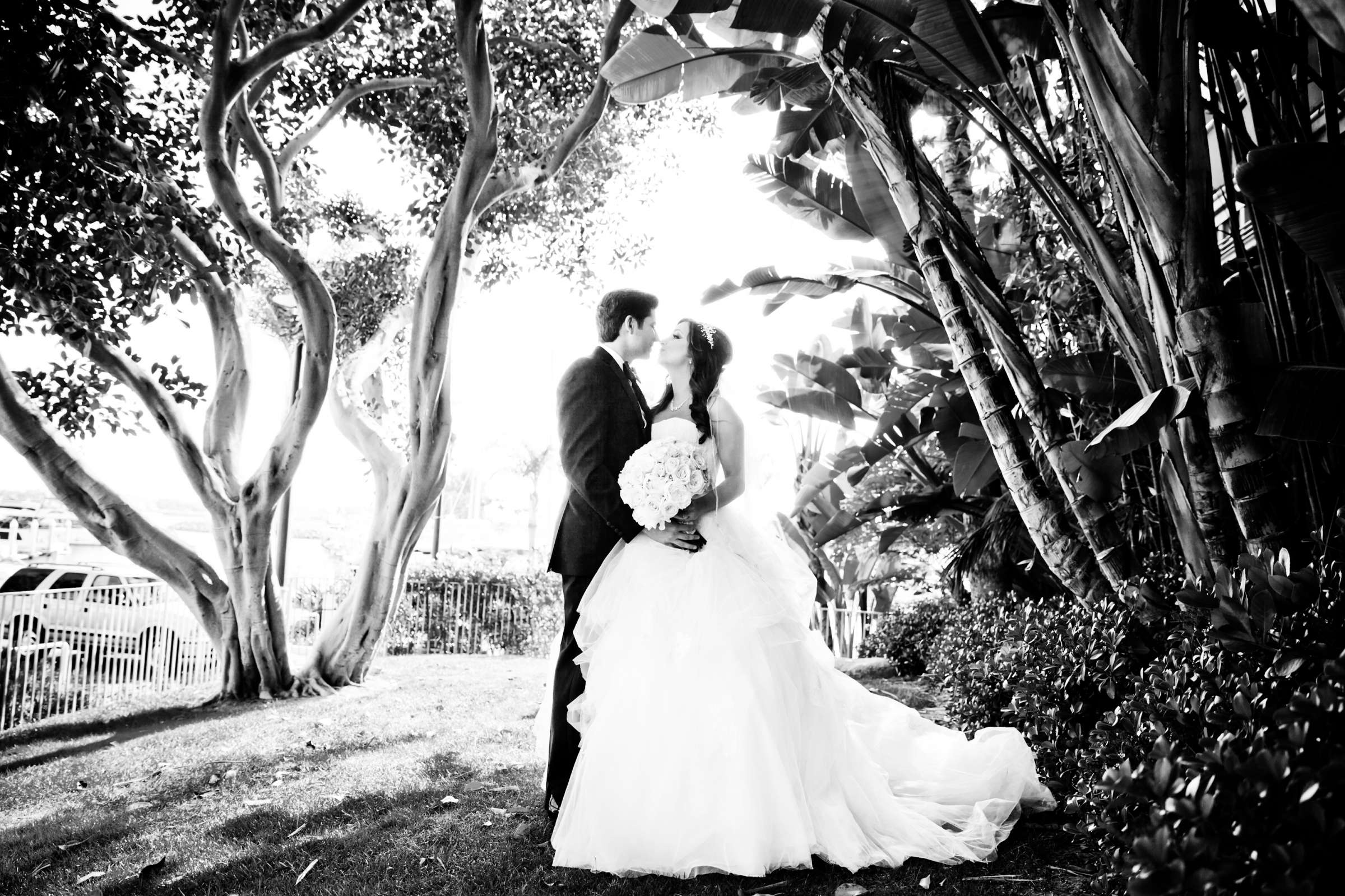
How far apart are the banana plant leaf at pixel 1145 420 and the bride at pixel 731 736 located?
1.38 metres

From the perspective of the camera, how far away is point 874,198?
18.2ft

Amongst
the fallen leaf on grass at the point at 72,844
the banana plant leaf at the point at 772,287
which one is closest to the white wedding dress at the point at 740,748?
the fallen leaf on grass at the point at 72,844

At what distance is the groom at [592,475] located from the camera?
3.78 metres

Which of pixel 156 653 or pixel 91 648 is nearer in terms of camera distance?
pixel 91 648

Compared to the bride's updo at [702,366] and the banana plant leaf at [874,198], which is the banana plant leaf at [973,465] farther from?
the bride's updo at [702,366]

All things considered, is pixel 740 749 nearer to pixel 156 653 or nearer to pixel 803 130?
pixel 803 130

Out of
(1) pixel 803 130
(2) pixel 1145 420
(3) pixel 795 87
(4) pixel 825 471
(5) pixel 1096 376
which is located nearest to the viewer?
(2) pixel 1145 420

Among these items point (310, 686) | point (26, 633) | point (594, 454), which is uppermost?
point (594, 454)

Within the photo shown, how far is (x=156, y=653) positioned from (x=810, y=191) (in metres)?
7.62

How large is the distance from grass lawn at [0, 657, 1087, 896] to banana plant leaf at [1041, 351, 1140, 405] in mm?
2478

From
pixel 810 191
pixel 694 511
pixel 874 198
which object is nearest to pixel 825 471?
pixel 810 191

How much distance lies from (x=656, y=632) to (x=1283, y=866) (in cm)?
231

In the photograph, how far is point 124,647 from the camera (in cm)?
795

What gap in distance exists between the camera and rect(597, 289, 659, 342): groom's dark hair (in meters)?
4.12
